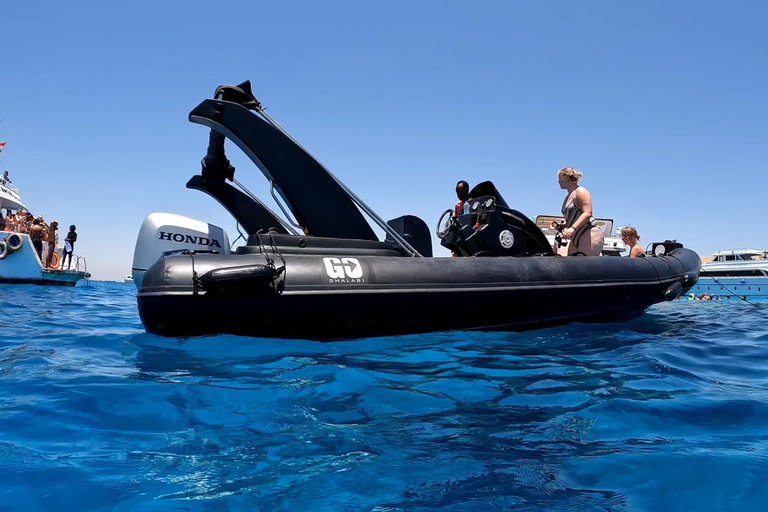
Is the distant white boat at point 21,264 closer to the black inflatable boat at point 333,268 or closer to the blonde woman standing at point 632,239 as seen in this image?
the black inflatable boat at point 333,268

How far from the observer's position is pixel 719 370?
4.14m

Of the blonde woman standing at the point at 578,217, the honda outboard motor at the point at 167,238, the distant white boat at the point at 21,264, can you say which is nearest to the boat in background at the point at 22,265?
the distant white boat at the point at 21,264

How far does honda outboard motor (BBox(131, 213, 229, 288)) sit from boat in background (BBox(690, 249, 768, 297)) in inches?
860

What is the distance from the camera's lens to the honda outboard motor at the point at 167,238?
5.54 meters

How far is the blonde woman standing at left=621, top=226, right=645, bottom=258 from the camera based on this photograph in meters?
8.87

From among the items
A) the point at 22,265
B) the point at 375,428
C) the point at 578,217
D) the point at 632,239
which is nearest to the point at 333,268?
the point at 375,428

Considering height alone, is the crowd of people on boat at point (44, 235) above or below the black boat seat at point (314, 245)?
above

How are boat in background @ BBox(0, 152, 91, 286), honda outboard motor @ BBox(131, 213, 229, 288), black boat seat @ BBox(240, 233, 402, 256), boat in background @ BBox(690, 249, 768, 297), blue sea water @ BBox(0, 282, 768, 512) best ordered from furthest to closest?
1. boat in background @ BBox(690, 249, 768, 297)
2. boat in background @ BBox(0, 152, 91, 286)
3. honda outboard motor @ BBox(131, 213, 229, 288)
4. black boat seat @ BBox(240, 233, 402, 256)
5. blue sea water @ BBox(0, 282, 768, 512)

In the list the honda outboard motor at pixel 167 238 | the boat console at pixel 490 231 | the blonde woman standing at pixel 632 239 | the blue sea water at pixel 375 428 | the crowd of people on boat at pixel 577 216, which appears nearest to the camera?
the blue sea water at pixel 375 428

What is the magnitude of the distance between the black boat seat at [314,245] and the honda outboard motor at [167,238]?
2.62 feet

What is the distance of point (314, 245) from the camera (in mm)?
5145

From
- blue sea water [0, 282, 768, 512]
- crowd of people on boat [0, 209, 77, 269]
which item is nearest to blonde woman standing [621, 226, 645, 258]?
blue sea water [0, 282, 768, 512]

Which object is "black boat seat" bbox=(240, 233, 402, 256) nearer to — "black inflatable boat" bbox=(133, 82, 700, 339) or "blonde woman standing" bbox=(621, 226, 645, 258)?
"black inflatable boat" bbox=(133, 82, 700, 339)

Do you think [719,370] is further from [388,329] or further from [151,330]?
[151,330]
